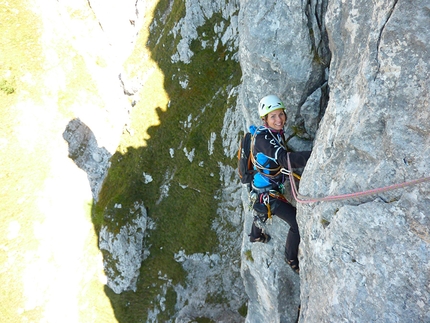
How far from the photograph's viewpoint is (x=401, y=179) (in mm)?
5832

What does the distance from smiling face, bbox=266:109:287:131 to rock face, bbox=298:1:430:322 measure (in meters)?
1.48

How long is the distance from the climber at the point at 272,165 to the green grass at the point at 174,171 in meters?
14.9

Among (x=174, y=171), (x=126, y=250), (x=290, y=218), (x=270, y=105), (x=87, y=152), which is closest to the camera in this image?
(x=270, y=105)

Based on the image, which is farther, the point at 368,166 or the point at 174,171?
the point at 174,171

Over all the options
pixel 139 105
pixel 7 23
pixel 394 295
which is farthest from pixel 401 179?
pixel 7 23

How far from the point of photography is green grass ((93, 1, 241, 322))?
88.5 ft

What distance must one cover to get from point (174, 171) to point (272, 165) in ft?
69.4

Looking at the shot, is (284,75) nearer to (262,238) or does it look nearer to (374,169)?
(374,169)

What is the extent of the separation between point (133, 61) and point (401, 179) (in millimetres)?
36951

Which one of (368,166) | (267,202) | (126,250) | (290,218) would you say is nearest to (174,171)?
(126,250)

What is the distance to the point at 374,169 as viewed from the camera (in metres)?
6.41

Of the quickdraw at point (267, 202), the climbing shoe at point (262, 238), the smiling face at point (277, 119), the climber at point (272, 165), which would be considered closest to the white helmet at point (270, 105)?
the climber at point (272, 165)

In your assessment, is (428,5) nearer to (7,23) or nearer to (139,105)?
(139,105)

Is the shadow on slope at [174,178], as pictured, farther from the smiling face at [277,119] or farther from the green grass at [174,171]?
the smiling face at [277,119]
